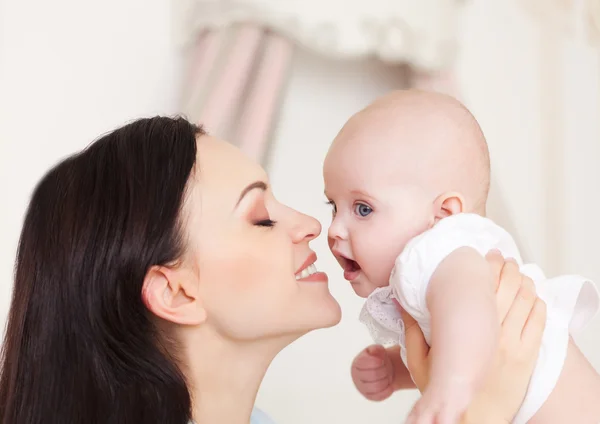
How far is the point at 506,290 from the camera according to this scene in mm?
1241

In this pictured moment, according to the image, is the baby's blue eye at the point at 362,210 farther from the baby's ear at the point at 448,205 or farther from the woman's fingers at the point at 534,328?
the woman's fingers at the point at 534,328

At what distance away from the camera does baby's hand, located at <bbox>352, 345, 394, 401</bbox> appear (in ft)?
5.26

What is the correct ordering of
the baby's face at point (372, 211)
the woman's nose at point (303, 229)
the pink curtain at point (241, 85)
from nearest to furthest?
the baby's face at point (372, 211) < the woman's nose at point (303, 229) < the pink curtain at point (241, 85)

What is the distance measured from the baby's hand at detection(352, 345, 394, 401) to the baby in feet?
0.53

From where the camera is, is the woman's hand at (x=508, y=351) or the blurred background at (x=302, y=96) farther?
the blurred background at (x=302, y=96)

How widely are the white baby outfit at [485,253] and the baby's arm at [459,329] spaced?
31 mm

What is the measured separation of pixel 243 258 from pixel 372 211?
0.81 feet

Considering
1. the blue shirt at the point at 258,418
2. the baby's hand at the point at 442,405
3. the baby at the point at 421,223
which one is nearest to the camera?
the baby's hand at the point at 442,405

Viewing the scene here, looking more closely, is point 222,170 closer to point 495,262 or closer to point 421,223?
point 421,223

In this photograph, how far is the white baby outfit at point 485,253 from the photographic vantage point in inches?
46.9

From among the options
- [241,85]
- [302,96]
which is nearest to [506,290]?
[241,85]

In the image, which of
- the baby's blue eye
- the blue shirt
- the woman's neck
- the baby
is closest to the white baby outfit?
the baby

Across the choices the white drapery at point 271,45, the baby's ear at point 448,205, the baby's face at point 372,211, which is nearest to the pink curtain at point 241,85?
the white drapery at point 271,45

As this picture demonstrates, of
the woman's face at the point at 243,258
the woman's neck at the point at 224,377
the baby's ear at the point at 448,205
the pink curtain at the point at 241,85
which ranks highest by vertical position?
the pink curtain at the point at 241,85
